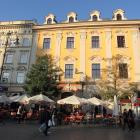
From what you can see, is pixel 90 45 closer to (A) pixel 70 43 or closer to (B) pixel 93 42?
(B) pixel 93 42

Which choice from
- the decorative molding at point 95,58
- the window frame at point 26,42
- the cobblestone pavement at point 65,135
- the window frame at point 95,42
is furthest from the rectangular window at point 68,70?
the cobblestone pavement at point 65,135

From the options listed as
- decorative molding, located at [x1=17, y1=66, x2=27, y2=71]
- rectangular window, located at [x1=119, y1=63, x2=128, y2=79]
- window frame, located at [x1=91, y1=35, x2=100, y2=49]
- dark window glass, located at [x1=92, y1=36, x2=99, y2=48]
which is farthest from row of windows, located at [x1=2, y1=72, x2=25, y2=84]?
rectangular window, located at [x1=119, y1=63, x2=128, y2=79]

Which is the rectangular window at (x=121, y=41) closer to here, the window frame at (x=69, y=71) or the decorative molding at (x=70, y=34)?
the decorative molding at (x=70, y=34)

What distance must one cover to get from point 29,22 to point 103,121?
20314 mm

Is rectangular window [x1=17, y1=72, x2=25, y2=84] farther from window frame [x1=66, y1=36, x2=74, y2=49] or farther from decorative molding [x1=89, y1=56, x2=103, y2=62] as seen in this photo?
decorative molding [x1=89, y1=56, x2=103, y2=62]

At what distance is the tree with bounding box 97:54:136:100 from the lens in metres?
27.8

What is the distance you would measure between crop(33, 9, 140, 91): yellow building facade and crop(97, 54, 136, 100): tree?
2.00ft

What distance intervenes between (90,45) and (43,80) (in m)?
8.97

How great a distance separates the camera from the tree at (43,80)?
29047mm

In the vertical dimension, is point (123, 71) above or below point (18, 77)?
above

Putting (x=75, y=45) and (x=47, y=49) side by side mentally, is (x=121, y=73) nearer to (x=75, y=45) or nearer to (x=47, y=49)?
(x=75, y=45)

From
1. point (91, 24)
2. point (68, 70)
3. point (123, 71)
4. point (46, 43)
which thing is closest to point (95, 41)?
point (91, 24)

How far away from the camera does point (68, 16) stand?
36.5 metres

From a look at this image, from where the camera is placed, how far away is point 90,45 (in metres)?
34.2
